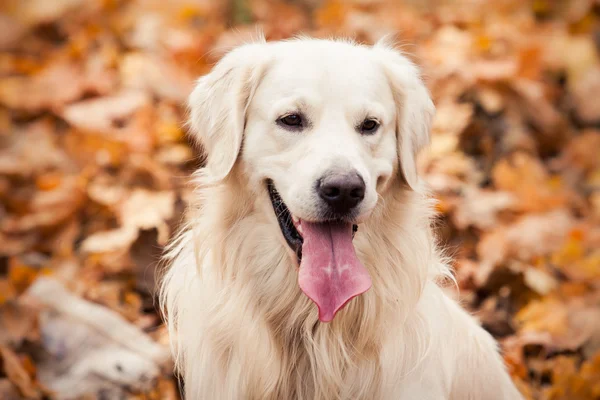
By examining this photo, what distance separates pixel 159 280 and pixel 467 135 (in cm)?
322

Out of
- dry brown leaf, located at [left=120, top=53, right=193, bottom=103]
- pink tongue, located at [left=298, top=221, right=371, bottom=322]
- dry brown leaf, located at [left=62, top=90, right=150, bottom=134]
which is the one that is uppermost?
pink tongue, located at [left=298, top=221, right=371, bottom=322]

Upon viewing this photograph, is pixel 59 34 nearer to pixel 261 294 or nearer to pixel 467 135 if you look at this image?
pixel 467 135

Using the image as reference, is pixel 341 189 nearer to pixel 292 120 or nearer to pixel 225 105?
pixel 292 120

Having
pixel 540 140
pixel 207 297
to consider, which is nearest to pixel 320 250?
pixel 207 297

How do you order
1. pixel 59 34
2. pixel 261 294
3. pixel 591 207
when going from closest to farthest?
pixel 261 294 < pixel 591 207 < pixel 59 34

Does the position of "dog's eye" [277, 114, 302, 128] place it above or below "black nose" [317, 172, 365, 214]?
above

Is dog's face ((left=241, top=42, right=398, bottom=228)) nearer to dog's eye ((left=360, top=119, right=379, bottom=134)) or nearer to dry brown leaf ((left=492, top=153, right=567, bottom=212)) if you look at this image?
dog's eye ((left=360, top=119, right=379, bottom=134))

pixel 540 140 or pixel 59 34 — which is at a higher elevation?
pixel 59 34

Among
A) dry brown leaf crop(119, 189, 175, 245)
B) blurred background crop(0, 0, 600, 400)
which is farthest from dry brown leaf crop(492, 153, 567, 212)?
dry brown leaf crop(119, 189, 175, 245)

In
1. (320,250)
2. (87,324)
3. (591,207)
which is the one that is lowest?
(591,207)

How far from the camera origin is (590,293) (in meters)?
5.06

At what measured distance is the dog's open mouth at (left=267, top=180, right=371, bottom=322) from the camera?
2844 millimetres

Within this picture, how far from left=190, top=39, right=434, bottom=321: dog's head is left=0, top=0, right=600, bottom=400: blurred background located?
39.9 inches

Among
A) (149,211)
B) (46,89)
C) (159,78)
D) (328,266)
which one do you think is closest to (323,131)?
(328,266)
